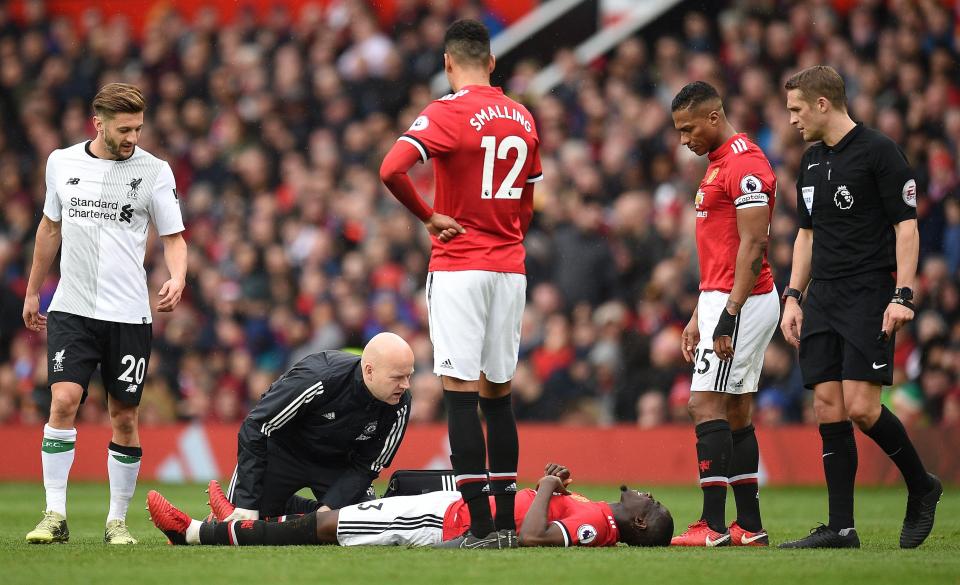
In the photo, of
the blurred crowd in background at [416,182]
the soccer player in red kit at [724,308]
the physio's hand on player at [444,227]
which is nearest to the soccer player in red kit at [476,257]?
the physio's hand on player at [444,227]

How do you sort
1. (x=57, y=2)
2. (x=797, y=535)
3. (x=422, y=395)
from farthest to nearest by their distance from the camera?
1. (x=57, y=2)
2. (x=422, y=395)
3. (x=797, y=535)

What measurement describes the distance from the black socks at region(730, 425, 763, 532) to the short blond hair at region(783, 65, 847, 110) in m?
1.88

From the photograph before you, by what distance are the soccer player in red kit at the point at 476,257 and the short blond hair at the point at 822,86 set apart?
5.01 ft

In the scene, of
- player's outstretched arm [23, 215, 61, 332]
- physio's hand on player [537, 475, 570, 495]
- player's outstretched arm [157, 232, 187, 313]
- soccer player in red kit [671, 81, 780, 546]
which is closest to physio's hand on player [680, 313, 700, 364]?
soccer player in red kit [671, 81, 780, 546]

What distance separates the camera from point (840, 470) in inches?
285

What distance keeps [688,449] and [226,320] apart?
19.2 feet

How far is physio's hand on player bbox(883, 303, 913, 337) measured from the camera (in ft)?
22.5

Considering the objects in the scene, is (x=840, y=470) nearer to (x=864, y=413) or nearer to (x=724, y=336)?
(x=864, y=413)

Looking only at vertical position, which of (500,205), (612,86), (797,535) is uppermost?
(612,86)

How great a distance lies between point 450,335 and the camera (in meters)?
6.68

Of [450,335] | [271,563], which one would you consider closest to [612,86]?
[450,335]

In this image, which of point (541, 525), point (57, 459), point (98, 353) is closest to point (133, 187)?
point (98, 353)

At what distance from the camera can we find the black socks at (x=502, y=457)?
682 centimetres

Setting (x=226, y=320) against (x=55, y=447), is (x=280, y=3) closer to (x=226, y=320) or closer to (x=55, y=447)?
(x=226, y=320)
